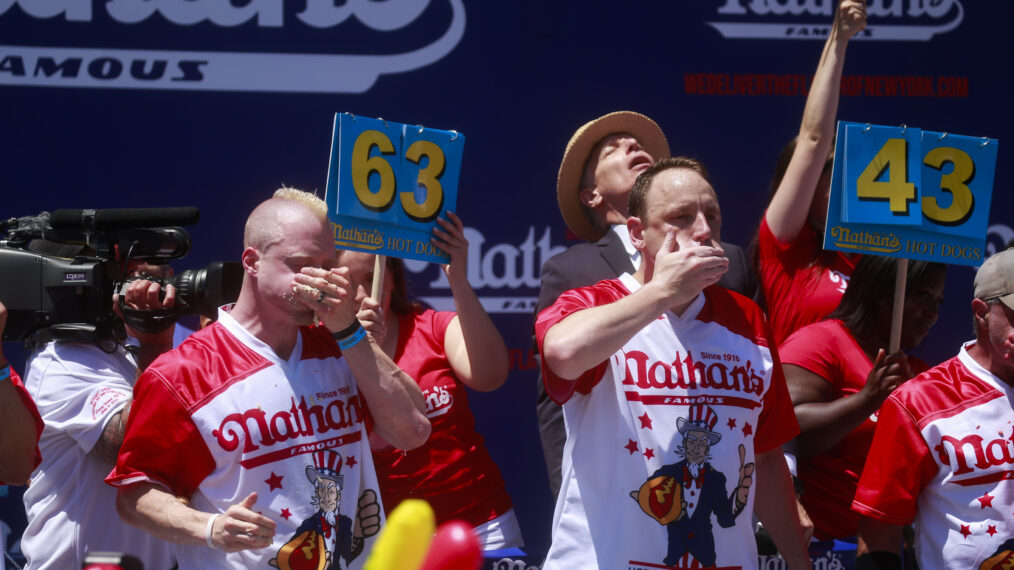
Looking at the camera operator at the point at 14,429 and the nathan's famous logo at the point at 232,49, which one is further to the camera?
the nathan's famous logo at the point at 232,49

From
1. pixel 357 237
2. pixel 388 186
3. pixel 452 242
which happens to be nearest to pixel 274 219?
pixel 357 237

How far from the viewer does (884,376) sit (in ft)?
9.21

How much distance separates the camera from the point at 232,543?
203 centimetres

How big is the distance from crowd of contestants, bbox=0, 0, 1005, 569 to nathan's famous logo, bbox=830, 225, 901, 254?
0.72 ft

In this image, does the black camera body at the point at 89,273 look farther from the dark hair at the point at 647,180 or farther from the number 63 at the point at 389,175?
the dark hair at the point at 647,180

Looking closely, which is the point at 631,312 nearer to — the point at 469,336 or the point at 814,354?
the point at 469,336

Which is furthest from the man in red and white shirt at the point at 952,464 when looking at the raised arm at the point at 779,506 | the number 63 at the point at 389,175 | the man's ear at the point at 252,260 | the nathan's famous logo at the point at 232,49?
the nathan's famous logo at the point at 232,49

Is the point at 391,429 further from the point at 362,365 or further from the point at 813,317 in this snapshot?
the point at 813,317

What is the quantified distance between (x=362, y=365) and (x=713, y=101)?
2.40 meters

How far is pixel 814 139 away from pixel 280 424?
1906 millimetres

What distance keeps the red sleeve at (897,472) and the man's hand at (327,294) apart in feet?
4.19

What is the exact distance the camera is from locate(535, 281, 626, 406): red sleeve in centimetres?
229

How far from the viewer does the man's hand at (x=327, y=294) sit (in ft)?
7.32

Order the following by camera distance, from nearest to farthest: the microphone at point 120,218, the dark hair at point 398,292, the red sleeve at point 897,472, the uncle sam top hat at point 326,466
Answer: the uncle sam top hat at point 326,466 → the red sleeve at point 897,472 → the microphone at point 120,218 → the dark hair at point 398,292
